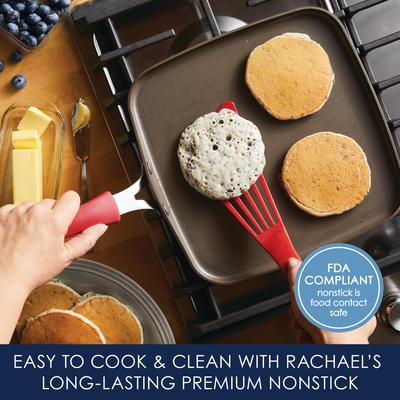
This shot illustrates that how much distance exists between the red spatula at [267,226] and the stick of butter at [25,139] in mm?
594

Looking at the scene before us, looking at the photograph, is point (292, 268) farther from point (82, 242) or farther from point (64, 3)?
point (64, 3)

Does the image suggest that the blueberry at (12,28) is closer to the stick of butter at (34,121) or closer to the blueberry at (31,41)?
the blueberry at (31,41)

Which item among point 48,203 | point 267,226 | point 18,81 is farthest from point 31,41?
point 267,226

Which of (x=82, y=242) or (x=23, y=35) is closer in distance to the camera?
(x=82, y=242)

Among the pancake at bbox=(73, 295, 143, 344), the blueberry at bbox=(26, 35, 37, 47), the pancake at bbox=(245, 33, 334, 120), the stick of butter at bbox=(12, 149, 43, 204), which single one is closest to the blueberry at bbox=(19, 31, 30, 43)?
the blueberry at bbox=(26, 35, 37, 47)

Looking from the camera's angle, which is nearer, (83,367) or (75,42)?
(83,367)

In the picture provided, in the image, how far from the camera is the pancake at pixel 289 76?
1.02 meters

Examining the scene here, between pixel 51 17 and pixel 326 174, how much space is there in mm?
1025

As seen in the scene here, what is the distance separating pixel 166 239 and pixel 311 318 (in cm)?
49

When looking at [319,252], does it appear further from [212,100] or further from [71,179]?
[71,179]

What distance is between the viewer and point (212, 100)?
1.03 meters

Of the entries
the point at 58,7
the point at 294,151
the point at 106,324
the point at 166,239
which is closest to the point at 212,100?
the point at 294,151

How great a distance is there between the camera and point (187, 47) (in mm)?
1099

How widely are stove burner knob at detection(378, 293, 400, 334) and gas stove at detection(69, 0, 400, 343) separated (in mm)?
149
